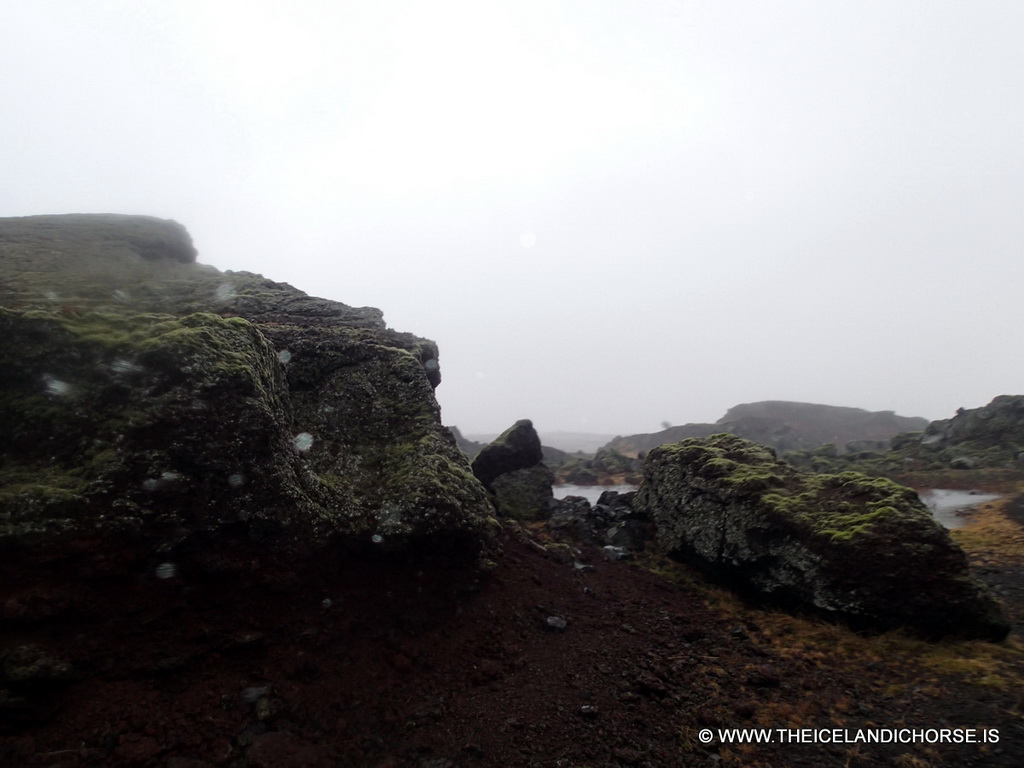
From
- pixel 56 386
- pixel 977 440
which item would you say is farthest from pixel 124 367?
pixel 977 440

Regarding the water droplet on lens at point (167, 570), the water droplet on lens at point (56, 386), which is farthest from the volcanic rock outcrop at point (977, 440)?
the water droplet on lens at point (56, 386)

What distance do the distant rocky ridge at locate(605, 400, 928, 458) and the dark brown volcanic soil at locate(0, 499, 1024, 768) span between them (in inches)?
2187

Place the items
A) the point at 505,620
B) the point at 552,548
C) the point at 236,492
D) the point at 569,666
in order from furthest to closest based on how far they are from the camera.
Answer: the point at 552,548 → the point at 505,620 → the point at 569,666 → the point at 236,492

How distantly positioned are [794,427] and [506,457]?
68.0 metres

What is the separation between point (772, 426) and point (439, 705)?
7335 cm

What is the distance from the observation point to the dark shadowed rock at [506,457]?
23.0 metres

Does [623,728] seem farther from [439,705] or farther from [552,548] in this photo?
[552,548]

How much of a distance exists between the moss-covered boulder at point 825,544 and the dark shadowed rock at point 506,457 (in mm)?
8537

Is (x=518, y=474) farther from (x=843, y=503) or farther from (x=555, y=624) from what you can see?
(x=843, y=503)

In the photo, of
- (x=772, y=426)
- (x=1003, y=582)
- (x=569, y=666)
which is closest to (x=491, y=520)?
(x=569, y=666)

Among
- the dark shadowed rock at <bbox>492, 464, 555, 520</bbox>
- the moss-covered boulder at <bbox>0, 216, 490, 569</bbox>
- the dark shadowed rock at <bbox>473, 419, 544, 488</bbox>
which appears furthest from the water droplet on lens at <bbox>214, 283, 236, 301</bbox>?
the dark shadowed rock at <bbox>492, 464, 555, 520</bbox>

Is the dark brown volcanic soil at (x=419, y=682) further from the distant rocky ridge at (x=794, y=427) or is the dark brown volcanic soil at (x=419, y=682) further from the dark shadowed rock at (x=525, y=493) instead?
the distant rocky ridge at (x=794, y=427)

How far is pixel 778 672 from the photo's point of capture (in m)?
8.62

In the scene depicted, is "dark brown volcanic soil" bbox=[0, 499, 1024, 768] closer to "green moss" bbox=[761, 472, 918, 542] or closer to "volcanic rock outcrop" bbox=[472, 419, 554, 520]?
"green moss" bbox=[761, 472, 918, 542]
